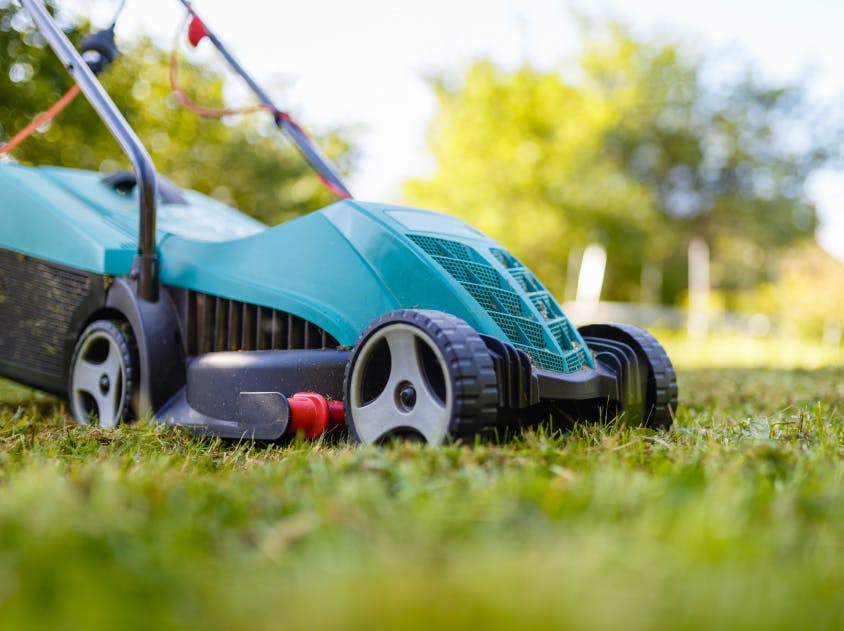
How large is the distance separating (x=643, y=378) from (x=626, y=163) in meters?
27.9

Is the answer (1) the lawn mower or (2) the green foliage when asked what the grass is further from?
(2) the green foliage

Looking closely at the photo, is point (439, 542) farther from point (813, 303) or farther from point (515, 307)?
point (813, 303)

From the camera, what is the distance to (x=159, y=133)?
15.2 m

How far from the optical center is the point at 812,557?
1.28 m

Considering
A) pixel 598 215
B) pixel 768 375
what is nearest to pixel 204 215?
pixel 768 375

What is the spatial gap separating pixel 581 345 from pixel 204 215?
194cm

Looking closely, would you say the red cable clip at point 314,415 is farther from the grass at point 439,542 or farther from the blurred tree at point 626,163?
the blurred tree at point 626,163

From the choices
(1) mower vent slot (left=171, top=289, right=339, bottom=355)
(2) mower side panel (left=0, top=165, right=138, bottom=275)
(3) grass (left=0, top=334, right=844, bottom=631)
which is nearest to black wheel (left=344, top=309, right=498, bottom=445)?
(3) grass (left=0, top=334, right=844, bottom=631)

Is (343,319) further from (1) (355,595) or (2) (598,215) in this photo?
(2) (598,215)

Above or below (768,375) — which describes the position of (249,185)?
above

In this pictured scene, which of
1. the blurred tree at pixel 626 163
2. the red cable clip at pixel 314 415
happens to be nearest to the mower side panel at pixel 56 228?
the red cable clip at pixel 314 415

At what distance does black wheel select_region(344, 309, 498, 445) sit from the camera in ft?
6.94

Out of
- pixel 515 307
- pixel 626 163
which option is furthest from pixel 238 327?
pixel 626 163

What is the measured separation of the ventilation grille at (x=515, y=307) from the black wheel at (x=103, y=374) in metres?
1.20
